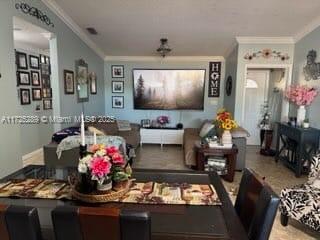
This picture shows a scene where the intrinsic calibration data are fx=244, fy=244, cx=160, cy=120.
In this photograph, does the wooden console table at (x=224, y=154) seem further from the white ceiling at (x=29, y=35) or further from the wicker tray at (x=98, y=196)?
the white ceiling at (x=29, y=35)

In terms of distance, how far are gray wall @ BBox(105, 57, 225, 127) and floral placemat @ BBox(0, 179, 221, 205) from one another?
16.7 ft

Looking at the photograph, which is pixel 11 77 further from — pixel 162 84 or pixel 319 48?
pixel 319 48

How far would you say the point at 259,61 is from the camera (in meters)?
5.11

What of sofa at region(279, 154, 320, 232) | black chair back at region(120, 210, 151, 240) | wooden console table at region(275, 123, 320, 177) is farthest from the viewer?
wooden console table at region(275, 123, 320, 177)

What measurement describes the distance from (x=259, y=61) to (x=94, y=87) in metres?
3.90

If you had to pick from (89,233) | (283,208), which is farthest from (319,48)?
(89,233)

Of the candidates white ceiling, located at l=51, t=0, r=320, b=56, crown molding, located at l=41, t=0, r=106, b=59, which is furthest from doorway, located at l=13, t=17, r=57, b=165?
white ceiling, located at l=51, t=0, r=320, b=56

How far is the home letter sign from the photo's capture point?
21.6ft

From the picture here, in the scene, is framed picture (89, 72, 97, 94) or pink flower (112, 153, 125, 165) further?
framed picture (89, 72, 97, 94)

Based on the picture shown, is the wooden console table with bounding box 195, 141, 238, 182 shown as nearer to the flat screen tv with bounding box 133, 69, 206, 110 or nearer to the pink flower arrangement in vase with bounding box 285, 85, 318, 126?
the pink flower arrangement in vase with bounding box 285, 85, 318, 126

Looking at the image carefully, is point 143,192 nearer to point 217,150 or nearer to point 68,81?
point 217,150

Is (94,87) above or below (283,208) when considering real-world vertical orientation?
above

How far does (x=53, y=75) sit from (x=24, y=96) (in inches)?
43.3

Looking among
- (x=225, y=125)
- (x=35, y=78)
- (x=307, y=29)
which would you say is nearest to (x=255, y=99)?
(x=307, y=29)
